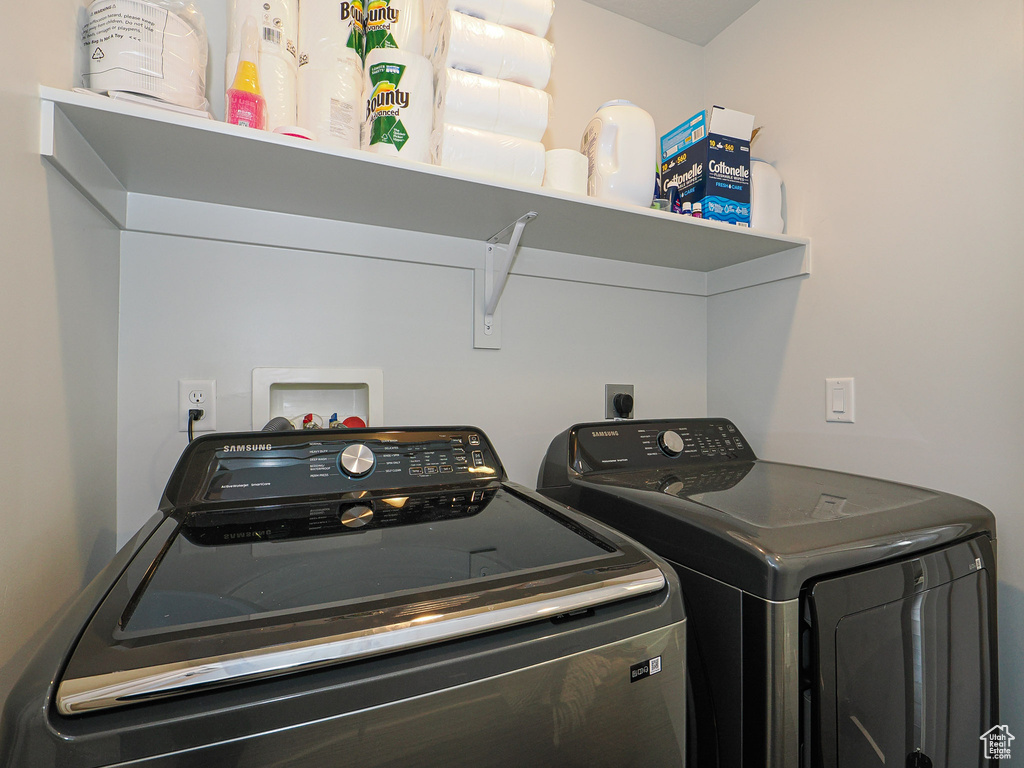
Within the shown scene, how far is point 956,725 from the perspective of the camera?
90 centimetres

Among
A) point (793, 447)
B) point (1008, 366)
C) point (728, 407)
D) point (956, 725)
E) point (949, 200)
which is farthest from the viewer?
point (728, 407)

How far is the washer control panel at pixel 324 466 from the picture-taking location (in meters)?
0.92

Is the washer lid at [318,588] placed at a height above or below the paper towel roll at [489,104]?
below

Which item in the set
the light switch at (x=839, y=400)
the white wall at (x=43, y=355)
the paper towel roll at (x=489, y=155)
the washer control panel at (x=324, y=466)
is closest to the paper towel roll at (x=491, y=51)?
the paper towel roll at (x=489, y=155)

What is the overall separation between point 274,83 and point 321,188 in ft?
0.66

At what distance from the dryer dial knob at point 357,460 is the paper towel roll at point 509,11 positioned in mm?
940

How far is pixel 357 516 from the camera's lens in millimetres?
869

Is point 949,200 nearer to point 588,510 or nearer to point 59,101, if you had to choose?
point 588,510

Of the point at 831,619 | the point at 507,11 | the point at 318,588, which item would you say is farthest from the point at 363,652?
the point at 507,11

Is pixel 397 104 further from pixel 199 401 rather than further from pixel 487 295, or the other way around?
pixel 199 401

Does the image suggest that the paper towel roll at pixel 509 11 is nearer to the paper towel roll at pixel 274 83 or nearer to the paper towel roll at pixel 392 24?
the paper towel roll at pixel 392 24

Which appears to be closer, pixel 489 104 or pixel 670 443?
pixel 489 104

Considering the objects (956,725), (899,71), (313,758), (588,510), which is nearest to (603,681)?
(313,758)

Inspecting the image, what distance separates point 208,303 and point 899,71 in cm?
172
